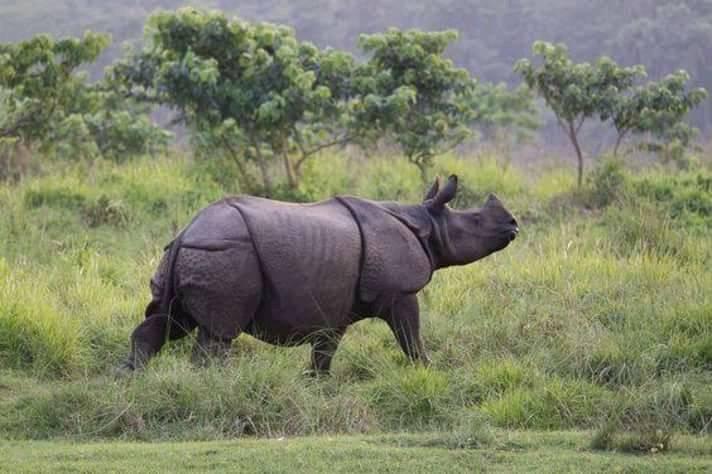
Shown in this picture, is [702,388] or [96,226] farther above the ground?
[702,388]

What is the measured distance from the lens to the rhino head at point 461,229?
9828mm

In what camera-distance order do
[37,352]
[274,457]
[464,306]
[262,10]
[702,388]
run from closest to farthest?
[274,457] < [702,388] < [37,352] < [464,306] < [262,10]

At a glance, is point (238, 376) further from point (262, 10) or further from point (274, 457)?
point (262, 10)

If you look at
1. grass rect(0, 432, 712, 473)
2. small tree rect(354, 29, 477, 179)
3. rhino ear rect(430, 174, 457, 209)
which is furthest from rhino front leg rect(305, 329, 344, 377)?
small tree rect(354, 29, 477, 179)

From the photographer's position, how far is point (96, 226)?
14781mm

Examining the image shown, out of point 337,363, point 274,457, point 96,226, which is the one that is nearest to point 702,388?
point 337,363

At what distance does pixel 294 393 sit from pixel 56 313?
2.52 m

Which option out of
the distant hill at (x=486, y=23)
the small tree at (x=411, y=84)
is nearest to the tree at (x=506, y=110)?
the distant hill at (x=486, y=23)

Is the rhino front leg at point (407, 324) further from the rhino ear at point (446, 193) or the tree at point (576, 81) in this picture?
the tree at point (576, 81)

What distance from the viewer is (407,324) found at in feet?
30.6

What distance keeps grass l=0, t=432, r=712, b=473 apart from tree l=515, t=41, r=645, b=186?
9.26 m

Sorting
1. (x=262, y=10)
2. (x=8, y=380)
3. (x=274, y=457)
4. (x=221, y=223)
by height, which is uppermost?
(x=221, y=223)

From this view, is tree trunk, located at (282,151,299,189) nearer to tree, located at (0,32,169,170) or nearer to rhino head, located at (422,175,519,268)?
tree, located at (0,32,169,170)

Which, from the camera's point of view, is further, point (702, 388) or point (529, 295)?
point (529, 295)
